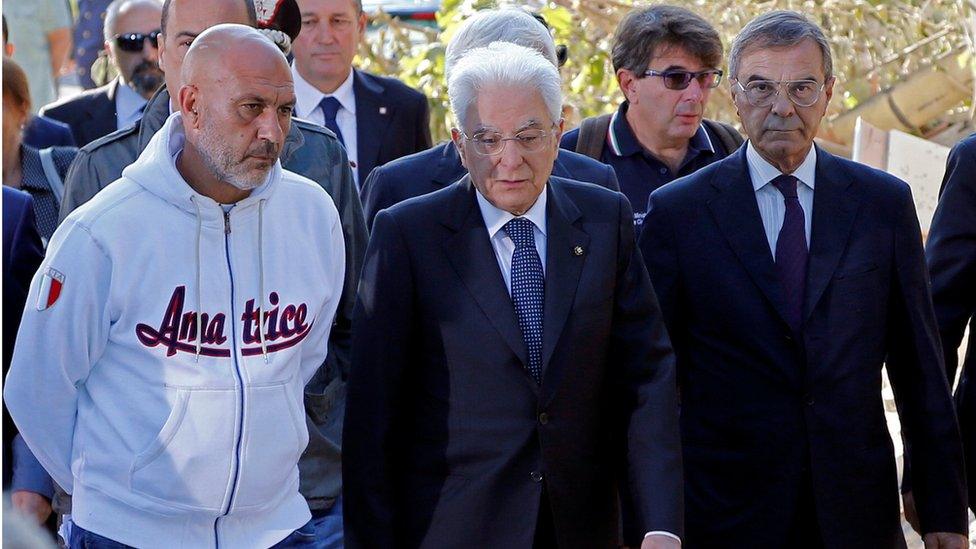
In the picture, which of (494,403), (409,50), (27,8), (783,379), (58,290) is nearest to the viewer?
(58,290)

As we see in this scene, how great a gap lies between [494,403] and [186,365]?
0.71 m

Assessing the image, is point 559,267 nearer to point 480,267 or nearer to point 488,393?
point 480,267

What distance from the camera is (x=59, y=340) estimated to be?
11.5 ft

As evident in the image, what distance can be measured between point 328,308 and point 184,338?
0.50m

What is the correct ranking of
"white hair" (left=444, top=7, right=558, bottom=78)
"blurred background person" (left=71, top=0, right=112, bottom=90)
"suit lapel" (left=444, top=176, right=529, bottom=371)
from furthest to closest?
"blurred background person" (left=71, top=0, right=112, bottom=90) → "white hair" (left=444, top=7, right=558, bottom=78) → "suit lapel" (left=444, top=176, right=529, bottom=371)

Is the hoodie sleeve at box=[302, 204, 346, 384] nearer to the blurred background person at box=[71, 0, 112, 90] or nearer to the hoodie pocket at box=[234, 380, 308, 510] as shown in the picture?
the hoodie pocket at box=[234, 380, 308, 510]

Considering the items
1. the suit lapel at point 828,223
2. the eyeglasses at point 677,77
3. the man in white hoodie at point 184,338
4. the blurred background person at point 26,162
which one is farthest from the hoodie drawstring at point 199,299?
the eyeglasses at point 677,77

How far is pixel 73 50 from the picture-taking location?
11.2 metres

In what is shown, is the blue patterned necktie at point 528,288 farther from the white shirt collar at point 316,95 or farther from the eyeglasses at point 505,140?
the white shirt collar at point 316,95

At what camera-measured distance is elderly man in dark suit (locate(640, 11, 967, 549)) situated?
169 inches

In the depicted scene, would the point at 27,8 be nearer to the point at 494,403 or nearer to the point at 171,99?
the point at 171,99

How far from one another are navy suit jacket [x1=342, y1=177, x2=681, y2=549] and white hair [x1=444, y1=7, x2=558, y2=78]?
3.95 feet

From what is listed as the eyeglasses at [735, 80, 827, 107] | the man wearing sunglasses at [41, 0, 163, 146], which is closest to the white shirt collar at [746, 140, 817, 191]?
the eyeglasses at [735, 80, 827, 107]

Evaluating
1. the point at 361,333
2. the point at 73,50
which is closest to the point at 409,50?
the point at 73,50
